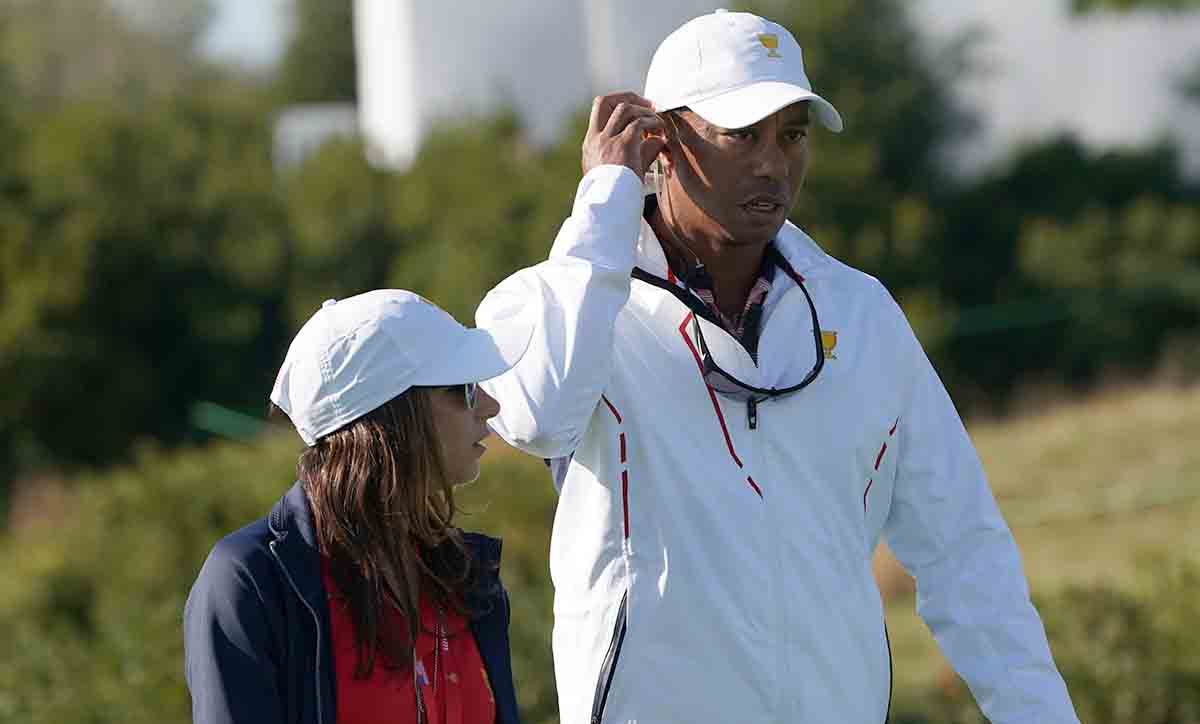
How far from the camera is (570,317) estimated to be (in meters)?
3.00

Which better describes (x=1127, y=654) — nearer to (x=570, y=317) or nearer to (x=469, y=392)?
(x=570, y=317)

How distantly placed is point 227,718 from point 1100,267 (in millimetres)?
17091

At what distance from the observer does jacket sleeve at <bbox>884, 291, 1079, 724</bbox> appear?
3260 mm

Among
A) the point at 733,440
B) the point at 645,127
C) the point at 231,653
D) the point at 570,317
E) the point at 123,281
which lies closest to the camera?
the point at 231,653

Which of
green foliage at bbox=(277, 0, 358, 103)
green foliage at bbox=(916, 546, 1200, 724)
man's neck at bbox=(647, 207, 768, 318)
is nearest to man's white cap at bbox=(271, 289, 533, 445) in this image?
man's neck at bbox=(647, 207, 768, 318)

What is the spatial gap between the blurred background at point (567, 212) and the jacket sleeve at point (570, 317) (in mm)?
8461

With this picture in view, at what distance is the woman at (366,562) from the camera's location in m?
2.55

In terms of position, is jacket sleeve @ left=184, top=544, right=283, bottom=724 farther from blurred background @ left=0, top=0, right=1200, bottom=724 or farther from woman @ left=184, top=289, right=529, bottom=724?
blurred background @ left=0, top=0, right=1200, bottom=724

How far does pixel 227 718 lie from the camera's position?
2.51m

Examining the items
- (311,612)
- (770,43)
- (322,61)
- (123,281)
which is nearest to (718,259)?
(770,43)

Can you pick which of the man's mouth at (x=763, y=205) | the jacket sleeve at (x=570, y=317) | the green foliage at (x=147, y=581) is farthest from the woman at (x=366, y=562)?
the green foliage at (x=147, y=581)

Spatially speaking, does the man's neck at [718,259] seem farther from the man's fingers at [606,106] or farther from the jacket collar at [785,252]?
the man's fingers at [606,106]

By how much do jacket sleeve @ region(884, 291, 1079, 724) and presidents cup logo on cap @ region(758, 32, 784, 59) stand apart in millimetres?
532

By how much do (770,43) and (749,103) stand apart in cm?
17
